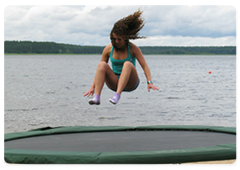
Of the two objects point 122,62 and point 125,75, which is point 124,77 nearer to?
point 125,75

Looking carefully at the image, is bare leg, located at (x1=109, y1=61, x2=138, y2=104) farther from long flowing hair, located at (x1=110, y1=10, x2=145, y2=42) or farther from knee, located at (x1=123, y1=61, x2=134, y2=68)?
long flowing hair, located at (x1=110, y1=10, x2=145, y2=42)

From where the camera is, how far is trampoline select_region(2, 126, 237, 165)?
3641 millimetres

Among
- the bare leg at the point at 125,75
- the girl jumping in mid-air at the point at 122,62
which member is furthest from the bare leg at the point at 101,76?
the bare leg at the point at 125,75

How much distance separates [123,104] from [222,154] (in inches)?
449

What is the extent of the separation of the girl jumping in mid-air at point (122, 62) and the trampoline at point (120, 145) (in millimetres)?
595

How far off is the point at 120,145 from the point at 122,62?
94cm

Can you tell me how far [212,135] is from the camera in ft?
17.0

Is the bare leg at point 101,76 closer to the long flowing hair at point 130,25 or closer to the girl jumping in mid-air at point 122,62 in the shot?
the girl jumping in mid-air at point 122,62

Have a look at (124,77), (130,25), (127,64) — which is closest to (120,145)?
(124,77)

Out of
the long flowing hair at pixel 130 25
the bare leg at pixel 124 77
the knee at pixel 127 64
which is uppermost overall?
the long flowing hair at pixel 130 25

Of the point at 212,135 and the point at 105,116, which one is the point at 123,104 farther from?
the point at 212,135

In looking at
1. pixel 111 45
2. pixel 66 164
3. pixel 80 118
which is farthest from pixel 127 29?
pixel 80 118

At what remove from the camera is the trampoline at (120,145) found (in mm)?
3641

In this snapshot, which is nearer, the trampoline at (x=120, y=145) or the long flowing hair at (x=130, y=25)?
the trampoline at (x=120, y=145)
